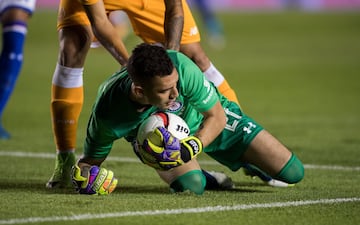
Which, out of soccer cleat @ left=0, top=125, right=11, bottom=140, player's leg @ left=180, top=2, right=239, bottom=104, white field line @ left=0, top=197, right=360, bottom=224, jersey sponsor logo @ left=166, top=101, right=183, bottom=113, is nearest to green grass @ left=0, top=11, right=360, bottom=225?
white field line @ left=0, top=197, right=360, bottom=224

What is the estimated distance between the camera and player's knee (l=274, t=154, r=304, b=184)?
19.9ft

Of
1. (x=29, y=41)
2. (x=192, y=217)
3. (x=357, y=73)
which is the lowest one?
(x=29, y=41)

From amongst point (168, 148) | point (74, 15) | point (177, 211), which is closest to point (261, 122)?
point (74, 15)

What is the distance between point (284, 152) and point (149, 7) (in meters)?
1.51

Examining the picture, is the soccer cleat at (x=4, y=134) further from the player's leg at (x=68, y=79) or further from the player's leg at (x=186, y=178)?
the player's leg at (x=186, y=178)

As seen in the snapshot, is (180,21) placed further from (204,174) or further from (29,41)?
(29,41)

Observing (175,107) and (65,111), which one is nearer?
(175,107)

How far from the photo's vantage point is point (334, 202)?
5.48m

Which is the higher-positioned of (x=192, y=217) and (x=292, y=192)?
(x=192, y=217)

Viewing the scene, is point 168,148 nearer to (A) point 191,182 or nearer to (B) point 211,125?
(B) point 211,125

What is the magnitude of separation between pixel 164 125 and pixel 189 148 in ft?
0.81

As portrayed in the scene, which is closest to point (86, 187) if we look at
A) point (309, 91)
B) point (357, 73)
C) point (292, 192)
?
point (292, 192)

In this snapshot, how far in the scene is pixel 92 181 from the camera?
18.8ft

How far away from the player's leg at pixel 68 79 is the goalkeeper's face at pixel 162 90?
1.30 meters
